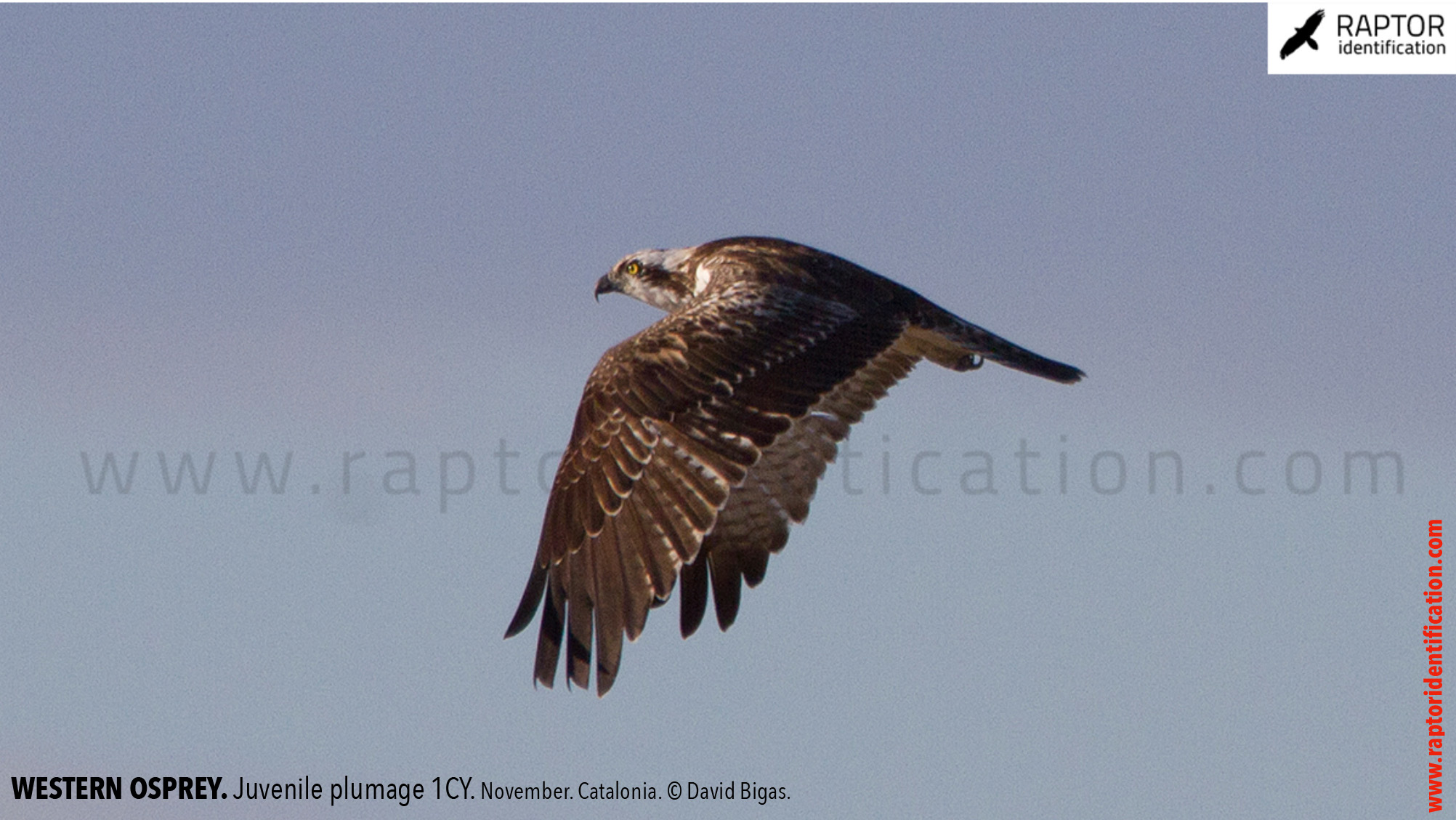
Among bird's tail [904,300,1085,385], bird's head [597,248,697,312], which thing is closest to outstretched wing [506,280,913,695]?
bird's tail [904,300,1085,385]

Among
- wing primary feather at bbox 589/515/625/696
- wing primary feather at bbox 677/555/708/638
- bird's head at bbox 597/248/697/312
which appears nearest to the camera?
wing primary feather at bbox 589/515/625/696

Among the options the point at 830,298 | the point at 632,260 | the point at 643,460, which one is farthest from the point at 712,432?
the point at 632,260

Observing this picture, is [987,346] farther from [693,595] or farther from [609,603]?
[609,603]

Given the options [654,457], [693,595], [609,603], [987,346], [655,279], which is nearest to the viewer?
[609,603]

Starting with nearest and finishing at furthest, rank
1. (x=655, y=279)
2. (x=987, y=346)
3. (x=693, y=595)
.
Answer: (x=693, y=595)
(x=987, y=346)
(x=655, y=279)

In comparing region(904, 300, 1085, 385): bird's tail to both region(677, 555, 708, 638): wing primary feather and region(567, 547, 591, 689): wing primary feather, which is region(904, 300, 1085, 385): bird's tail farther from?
region(567, 547, 591, 689): wing primary feather

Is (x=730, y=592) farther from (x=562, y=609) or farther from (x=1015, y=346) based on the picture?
(x=1015, y=346)


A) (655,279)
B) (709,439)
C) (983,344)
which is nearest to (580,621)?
(709,439)
